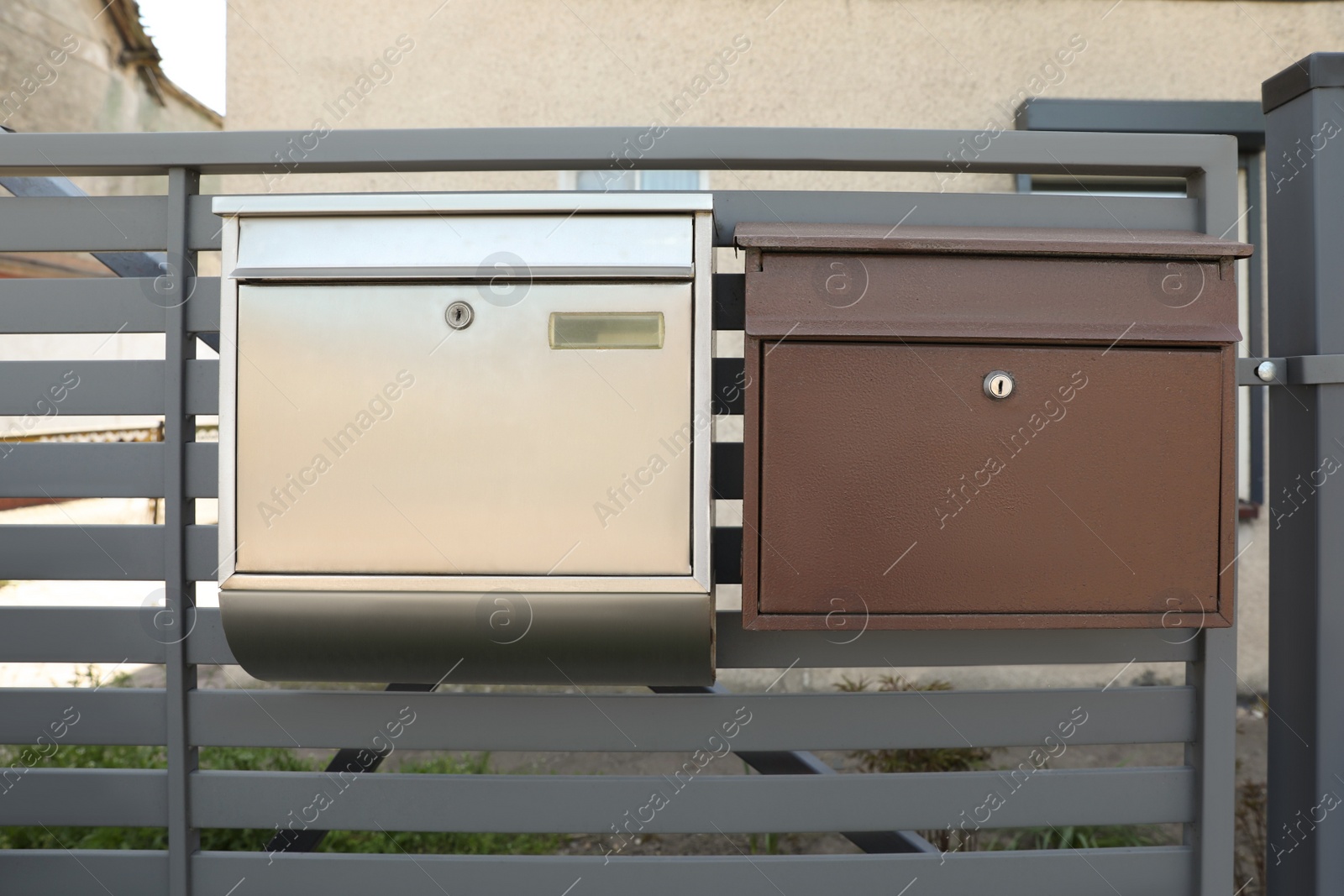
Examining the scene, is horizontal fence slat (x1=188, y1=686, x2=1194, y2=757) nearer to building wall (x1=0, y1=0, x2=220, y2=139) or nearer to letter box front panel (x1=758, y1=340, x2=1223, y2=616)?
letter box front panel (x1=758, y1=340, x2=1223, y2=616)

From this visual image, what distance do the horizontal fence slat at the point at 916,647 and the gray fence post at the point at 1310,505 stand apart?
8.4 inches

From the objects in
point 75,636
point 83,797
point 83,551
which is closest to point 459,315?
point 83,551

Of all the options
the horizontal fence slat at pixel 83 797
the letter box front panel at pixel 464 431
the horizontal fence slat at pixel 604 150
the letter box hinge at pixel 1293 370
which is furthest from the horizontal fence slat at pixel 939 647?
the horizontal fence slat at pixel 83 797

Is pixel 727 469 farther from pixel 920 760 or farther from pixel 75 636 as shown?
pixel 920 760

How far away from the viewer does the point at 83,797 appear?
5.47 ft

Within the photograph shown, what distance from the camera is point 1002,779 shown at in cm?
162

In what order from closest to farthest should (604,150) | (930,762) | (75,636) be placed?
(604,150) → (75,636) → (930,762)

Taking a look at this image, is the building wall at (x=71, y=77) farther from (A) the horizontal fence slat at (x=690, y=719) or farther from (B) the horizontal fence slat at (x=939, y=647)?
(B) the horizontal fence slat at (x=939, y=647)

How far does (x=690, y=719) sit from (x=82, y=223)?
1.65m

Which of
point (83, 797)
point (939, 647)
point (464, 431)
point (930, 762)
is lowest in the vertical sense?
point (930, 762)

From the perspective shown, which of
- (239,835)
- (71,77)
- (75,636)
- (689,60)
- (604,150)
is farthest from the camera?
(71,77)

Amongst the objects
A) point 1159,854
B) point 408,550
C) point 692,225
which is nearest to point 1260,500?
point 1159,854

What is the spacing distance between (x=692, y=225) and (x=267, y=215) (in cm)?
77

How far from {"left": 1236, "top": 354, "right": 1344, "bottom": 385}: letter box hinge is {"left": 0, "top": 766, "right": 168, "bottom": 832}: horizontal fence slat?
237 centimetres
